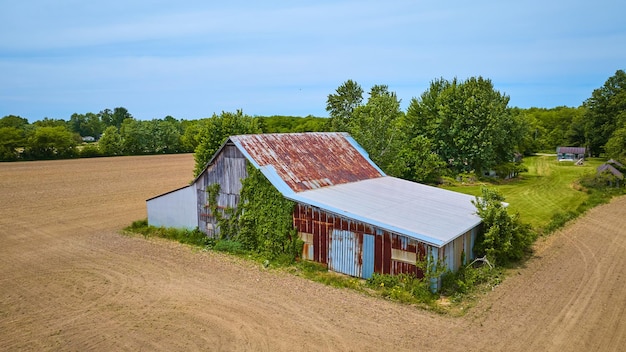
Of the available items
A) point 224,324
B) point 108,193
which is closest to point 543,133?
point 108,193

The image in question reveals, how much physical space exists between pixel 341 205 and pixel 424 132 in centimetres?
3433

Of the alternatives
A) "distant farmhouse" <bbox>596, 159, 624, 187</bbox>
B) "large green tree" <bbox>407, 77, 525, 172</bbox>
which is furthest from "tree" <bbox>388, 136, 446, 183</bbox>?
"distant farmhouse" <bbox>596, 159, 624, 187</bbox>

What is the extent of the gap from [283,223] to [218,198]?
4.68m

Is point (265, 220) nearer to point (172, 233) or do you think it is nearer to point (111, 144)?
point (172, 233)

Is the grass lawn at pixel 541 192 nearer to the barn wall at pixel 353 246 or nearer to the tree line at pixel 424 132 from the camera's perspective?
the tree line at pixel 424 132

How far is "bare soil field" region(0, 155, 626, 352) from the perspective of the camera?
1267cm

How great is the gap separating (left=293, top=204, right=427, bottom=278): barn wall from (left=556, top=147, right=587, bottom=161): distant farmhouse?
64040 millimetres

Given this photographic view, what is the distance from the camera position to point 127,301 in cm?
1579

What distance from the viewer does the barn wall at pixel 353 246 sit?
16.5 meters

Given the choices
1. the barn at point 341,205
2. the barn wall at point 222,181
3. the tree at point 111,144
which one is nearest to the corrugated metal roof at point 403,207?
the barn at point 341,205

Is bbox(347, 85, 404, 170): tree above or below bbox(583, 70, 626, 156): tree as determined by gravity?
below

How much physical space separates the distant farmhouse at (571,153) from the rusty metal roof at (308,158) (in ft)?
179

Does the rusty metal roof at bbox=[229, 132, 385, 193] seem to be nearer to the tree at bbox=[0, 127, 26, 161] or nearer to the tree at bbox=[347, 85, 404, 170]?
the tree at bbox=[347, 85, 404, 170]

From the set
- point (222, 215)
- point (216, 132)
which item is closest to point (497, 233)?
point (222, 215)
